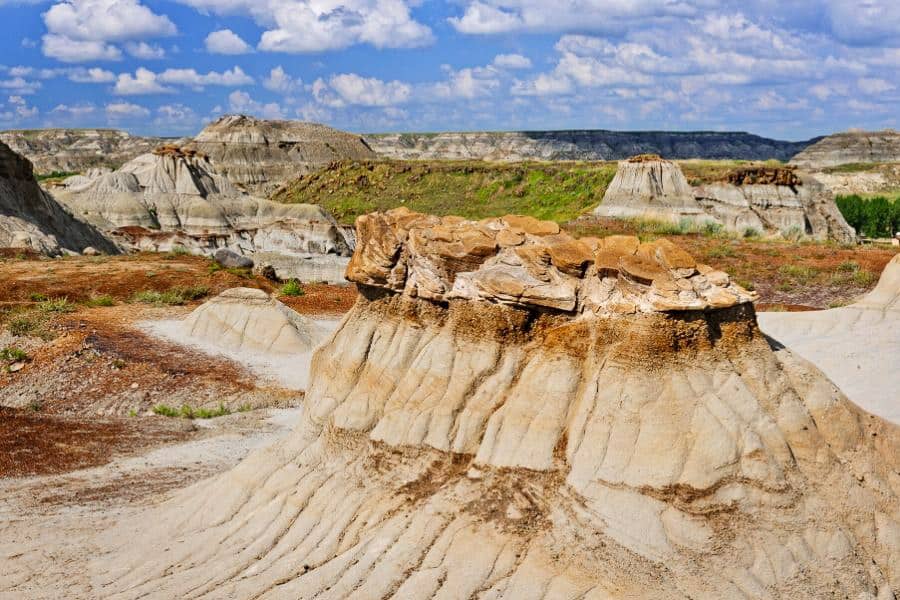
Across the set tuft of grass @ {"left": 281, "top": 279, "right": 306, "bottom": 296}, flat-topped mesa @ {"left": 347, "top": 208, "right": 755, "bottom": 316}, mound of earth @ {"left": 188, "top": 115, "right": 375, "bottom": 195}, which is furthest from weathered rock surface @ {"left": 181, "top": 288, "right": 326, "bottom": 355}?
mound of earth @ {"left": 188, "top": 115, "right": 375, "bottom": 195}

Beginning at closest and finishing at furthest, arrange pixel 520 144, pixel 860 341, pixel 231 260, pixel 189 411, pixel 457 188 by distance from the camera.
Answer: pixel 189 411 → pixel 860 341 → pixel 231 260 → pixel 457 188 → pixel 520 144

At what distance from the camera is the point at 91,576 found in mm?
9000

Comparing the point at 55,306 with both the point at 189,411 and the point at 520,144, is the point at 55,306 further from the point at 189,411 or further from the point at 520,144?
the point at 520,144

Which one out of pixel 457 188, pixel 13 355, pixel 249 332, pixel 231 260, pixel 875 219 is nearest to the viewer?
pixel 13 355

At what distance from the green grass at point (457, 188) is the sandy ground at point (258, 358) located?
2162 inches

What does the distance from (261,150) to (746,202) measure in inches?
3303

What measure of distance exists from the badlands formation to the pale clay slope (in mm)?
40859

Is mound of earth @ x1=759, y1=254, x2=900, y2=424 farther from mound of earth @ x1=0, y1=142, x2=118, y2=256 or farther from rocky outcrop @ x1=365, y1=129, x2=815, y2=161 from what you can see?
rocky outcrop @ x1=365, y1=129, x2=815, y2=161

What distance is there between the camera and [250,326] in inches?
948

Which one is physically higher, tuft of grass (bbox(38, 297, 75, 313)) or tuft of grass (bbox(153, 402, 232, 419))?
tuft of grass (bbox(38, 297, 75, 313))

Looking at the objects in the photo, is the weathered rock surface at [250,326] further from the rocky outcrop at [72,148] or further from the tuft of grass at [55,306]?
the rocky outcrop at [72,148]

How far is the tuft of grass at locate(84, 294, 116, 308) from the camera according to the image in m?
28.0

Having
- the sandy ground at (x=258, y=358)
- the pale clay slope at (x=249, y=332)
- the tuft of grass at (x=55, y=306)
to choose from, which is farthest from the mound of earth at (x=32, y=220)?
the pale clay slope at (x=249, y=332)

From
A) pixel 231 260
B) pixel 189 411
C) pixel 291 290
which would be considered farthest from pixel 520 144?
pixel 189 411
